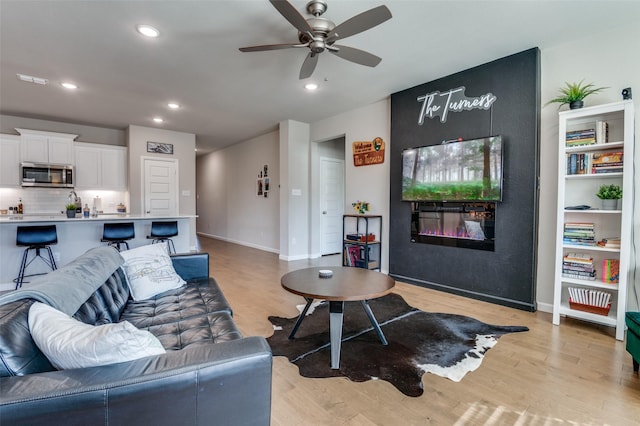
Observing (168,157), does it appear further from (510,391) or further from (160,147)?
(510,391)

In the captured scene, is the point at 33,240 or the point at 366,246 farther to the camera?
the point at 366,246

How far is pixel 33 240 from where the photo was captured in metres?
3.81

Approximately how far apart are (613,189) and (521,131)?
3.35 feet

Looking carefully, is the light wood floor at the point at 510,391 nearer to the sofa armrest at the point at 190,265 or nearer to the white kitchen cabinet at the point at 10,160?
the sofa armrest at the point at 190,265

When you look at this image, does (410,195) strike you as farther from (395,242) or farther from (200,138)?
(200,138)

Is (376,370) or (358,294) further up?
(358,294)

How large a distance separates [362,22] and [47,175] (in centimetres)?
654

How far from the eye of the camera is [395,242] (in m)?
4.61

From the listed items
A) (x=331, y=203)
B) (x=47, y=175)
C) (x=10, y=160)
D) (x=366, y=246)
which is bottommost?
(x=366, y=246)

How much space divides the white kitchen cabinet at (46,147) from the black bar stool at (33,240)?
9.15ft

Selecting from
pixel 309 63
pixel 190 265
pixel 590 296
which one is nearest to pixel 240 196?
pixel 190 265

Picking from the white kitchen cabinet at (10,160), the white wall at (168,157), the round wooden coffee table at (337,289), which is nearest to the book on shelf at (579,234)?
the round wooden coffee table at (337,289)

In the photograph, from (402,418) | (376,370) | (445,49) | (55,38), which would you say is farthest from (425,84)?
(55,38)

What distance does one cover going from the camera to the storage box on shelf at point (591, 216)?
270cm
